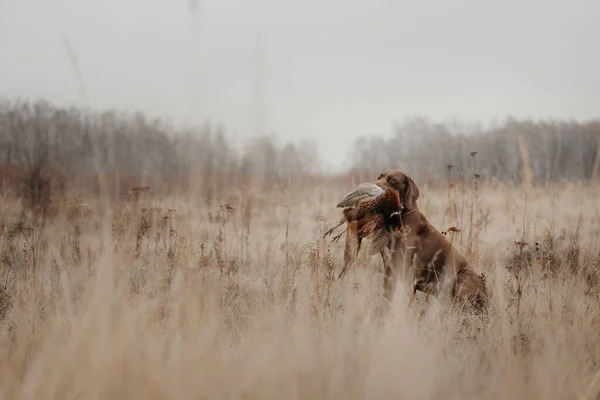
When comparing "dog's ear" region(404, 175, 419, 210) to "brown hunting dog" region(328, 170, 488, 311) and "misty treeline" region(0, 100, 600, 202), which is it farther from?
"misty treeline" region(0, 100, 600, 202)

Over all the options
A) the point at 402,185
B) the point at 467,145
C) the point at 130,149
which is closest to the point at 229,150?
the point at 130,149

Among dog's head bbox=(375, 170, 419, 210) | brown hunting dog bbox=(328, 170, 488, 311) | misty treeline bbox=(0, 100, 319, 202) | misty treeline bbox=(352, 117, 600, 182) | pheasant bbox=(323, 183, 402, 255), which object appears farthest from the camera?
misty treeline bbox=(352, 117, 600, 182)

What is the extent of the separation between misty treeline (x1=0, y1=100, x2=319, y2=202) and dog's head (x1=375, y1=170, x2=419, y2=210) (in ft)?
2.21

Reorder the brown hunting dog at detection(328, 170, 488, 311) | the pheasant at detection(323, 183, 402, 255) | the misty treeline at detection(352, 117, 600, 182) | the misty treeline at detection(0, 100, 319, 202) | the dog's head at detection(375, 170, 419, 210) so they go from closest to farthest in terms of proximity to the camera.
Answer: the misty treeline at detection(0, 100, 319, 202), the pheasant at detection(323, 183, 402, 255), the brown hunting dog at detection(328, 170, 488, 311), the dog's head at detection(375, 170, 419, 210), the misty treeline at detection(352, 117, 600, 182)

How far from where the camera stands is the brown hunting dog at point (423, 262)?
3.42 m

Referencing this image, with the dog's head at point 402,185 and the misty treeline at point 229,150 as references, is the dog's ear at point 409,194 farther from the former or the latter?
the misty treeline at point 229,150

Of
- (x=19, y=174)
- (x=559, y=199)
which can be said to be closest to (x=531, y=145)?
(x=559, y=199)

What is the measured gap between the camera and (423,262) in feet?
12.2

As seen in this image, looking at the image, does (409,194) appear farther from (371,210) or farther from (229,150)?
(229,150)

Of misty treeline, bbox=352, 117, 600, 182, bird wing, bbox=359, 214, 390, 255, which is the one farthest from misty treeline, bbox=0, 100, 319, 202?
misty treeline, bbox=352, 117, 600, 182

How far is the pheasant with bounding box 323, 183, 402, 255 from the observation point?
3287 millimetres

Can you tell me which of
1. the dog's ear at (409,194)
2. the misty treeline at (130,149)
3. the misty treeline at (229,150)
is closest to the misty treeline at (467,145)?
the misty treeline at (229,150)

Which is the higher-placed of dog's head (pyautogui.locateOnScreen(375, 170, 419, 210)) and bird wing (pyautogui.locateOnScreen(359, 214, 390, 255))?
dog's head (pyautogui.locateOnScreen(375, 170, 419, 210))

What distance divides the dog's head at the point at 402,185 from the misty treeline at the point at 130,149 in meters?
0.67
